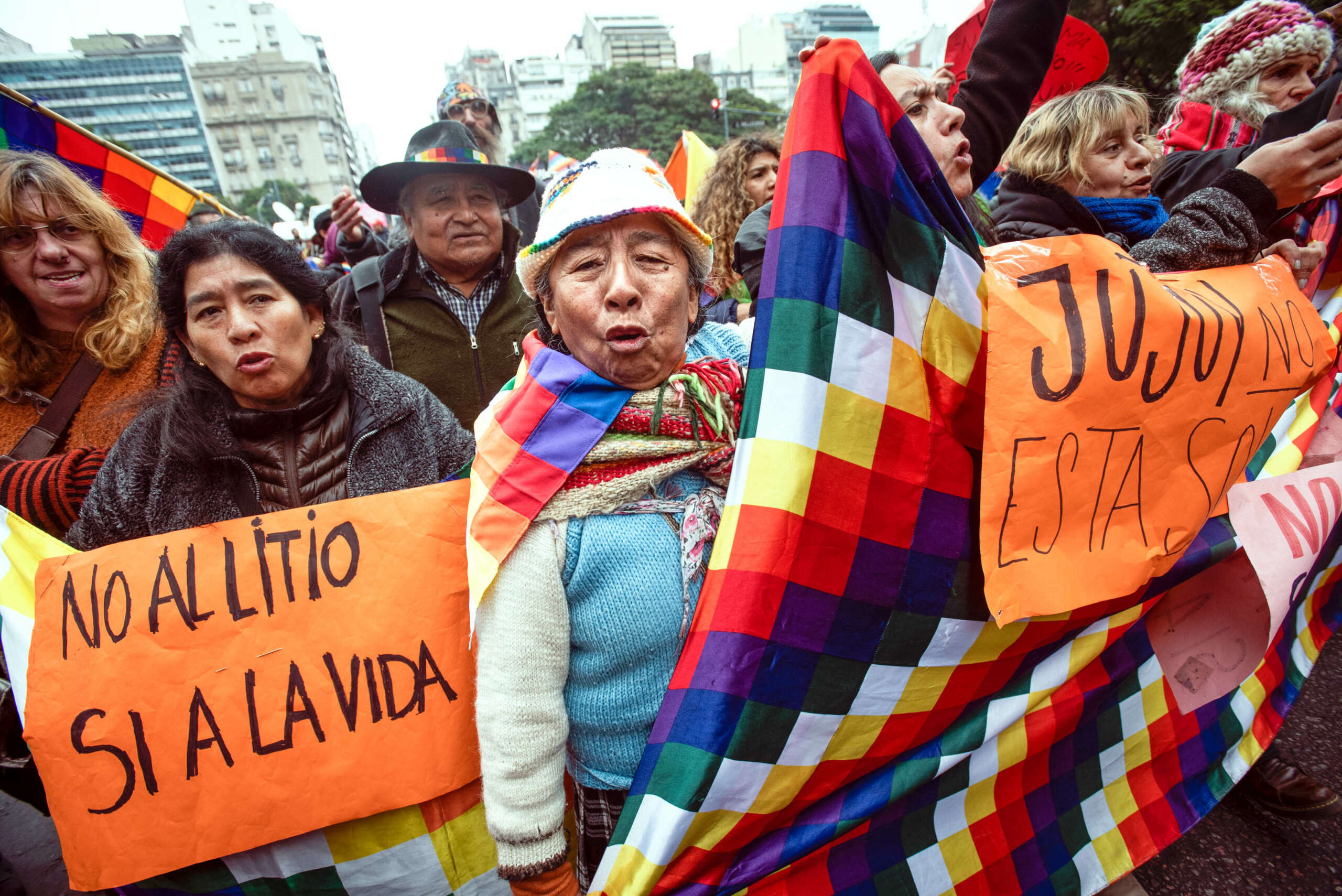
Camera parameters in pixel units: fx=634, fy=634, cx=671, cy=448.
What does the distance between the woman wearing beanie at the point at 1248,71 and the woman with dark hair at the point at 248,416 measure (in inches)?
137

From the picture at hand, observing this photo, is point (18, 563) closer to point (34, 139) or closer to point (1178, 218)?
point (34, 139)

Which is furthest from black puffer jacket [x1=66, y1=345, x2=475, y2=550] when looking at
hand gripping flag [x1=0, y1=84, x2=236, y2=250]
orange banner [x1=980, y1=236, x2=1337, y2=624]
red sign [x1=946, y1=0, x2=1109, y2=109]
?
red sign [x1=946, y1=0, x2=1109, y2=109]

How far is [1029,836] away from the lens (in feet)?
4.74

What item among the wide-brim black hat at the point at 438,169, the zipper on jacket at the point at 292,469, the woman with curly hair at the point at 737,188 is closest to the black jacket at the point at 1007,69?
the woman with curly hair at the point at 737,188

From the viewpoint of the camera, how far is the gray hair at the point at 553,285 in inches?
51.2

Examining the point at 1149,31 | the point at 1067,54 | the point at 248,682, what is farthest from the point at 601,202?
the point at 1149,31

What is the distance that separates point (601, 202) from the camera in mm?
1196

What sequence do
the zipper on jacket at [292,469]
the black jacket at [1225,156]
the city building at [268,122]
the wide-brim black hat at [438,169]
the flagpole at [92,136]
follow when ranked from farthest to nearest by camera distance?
the city building at [268,122] → the wide-brim black hat at [438,169] → the flagpole at [92,136] → the black jacket at [1225,156] → the zipper on jacket at [292,469]

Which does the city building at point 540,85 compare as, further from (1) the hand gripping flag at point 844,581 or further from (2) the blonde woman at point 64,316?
(1) the hand gripping flag at point 844,581

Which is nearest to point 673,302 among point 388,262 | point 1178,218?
point 1178,218

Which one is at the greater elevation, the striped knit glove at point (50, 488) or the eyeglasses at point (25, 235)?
the eyeglasses at point (25, 235)

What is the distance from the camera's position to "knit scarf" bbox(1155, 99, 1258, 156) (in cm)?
285

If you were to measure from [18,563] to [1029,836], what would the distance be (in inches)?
89.9

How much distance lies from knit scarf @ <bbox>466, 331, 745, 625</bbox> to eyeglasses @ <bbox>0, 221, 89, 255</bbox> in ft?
5.67
